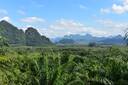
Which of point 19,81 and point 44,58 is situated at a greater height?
point 44,58

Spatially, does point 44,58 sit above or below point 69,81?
above

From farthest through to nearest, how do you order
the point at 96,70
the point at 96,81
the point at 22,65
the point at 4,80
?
the point at 22,65 → the point at 96,70 → the point at 96,81 → the point at 4,80

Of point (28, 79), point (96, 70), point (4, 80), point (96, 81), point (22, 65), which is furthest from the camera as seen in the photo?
point (22, 65)

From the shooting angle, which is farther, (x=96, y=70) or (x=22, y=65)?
(x=22, y=65)

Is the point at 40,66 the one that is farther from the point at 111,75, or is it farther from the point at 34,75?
the point at 111,75

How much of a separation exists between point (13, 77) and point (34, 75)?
360 cm

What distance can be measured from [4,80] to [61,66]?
13.3ft

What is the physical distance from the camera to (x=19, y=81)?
64.6 ft

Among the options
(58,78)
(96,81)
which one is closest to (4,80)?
(58,78)

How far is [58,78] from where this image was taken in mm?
16078

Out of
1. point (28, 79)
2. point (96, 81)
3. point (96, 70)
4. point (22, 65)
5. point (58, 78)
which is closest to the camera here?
point (58, 78)

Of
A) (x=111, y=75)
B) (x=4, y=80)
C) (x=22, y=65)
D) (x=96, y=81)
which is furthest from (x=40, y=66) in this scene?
(x=22, y=65)

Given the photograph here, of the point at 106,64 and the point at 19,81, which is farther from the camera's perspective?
the point at 106,64

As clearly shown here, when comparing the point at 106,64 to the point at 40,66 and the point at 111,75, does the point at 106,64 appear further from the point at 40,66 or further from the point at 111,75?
the point at 40,66
